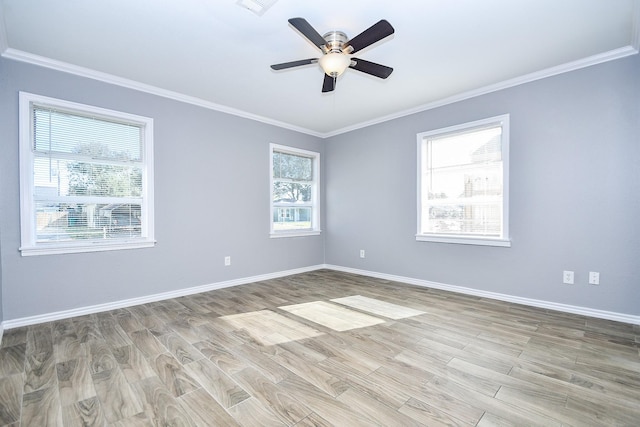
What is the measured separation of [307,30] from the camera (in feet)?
6.28

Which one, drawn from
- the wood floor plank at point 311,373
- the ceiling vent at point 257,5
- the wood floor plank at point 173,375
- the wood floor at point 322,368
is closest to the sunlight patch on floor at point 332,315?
the wood floor at point 322,368

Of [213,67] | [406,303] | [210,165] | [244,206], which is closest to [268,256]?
[244,206]

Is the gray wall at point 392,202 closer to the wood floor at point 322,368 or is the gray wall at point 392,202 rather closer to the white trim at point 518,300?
the white trim at point 518,300

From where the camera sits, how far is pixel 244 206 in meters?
4.28

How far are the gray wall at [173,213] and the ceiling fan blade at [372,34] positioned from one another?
8.42 feet

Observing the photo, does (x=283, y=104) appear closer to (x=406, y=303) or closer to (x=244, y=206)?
(x=244, y=206)

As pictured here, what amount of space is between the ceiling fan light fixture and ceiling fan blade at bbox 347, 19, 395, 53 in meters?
0.10

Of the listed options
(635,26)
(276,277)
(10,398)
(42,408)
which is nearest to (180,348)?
(42,408)

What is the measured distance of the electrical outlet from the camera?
9.61 ft

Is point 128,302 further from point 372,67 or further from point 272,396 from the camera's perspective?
point 372,67

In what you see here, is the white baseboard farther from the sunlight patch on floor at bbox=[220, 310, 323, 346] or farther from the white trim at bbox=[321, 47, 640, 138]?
the white trim at bbox=[321, 47, 640, 138]

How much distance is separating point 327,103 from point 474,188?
2.29 m

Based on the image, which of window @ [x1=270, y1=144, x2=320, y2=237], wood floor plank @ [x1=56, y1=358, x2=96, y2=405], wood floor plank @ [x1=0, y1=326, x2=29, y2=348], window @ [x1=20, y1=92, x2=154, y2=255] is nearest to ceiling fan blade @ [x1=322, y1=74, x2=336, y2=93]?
window @ [x1=270, y1=144, x2=320, y2=237]

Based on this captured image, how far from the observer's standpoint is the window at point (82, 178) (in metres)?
2.74
